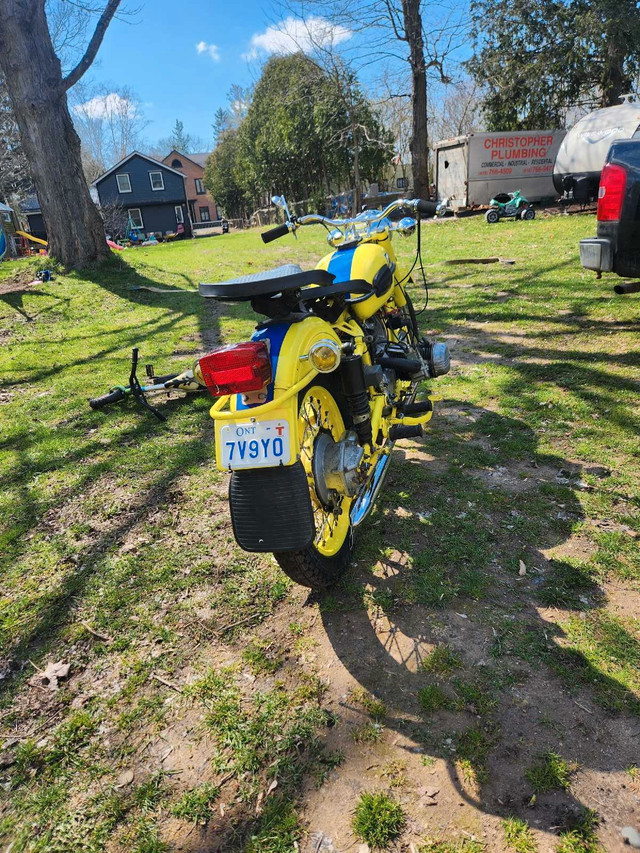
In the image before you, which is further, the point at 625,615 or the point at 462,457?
the point at 462,457

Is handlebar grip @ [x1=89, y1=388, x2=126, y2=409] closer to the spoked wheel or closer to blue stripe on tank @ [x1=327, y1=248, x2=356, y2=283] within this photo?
blue stripe on tank @ [x1=327, y1=248, x2=356, y2=283]

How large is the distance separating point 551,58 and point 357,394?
2733 centimetres

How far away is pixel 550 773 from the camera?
1778 mm

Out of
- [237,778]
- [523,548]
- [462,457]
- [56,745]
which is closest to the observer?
[237,778]

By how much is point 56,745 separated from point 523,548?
231 cm

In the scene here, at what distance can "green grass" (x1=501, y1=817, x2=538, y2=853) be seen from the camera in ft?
5.24

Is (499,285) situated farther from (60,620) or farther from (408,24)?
(408,24)

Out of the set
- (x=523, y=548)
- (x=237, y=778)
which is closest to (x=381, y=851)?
(x=237, y=778)

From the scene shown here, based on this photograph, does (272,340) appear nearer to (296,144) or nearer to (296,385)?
(296,385)

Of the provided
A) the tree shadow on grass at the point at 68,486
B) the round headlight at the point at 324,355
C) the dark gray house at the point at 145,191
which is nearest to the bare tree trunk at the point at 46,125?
the tree shadow on grass at the point at 68,486

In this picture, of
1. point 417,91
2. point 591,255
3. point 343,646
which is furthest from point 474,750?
point 417,91

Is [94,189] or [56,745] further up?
[94,189]

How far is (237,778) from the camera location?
190 cm

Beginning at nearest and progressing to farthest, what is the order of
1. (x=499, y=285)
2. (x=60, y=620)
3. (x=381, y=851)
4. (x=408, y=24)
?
(x=381, y=851) → (x=60, y=620) → (x=499, y=285) → (x=408, y=24)
